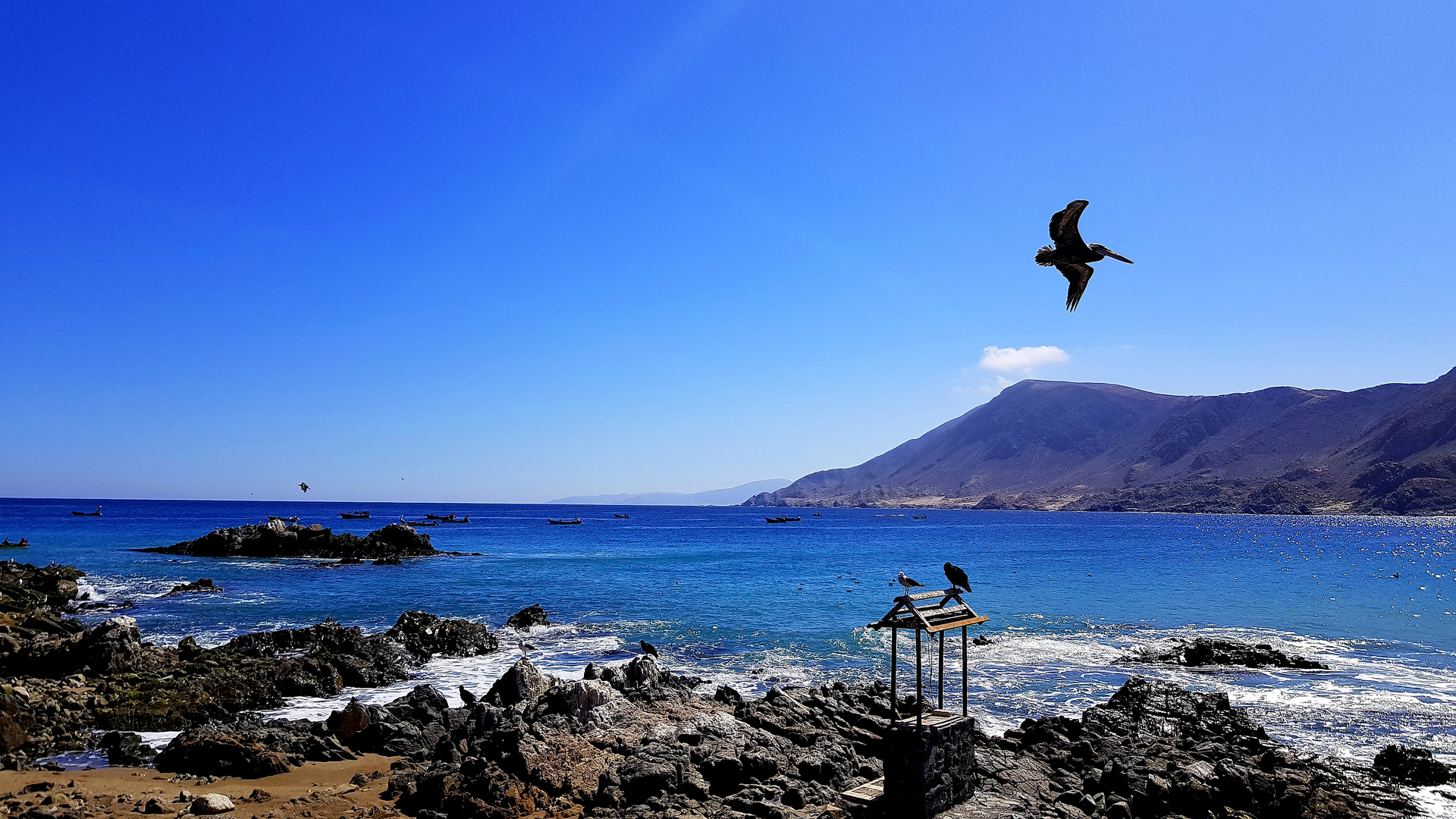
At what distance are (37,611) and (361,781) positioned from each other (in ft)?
73.7

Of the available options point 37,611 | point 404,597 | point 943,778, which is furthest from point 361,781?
point 404,597

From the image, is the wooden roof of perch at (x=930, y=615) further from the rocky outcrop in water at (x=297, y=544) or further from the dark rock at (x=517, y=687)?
the rocky outcrop in water at (x=297, y=544)

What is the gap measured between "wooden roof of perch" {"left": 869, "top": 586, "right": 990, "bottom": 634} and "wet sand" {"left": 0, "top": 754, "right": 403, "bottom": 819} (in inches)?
294

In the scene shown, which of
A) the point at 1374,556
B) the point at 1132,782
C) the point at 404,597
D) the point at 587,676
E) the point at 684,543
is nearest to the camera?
the point at 1132,782

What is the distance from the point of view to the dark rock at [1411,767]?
13852mm

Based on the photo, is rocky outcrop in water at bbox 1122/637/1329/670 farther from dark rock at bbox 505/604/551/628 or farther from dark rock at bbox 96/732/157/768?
dark rock at bbox 96/732/157/768

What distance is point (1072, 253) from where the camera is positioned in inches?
322

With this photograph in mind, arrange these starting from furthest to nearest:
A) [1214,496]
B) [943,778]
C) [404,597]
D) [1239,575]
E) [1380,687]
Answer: [1214,496]
[1239,575]
[404,597]
[1380,687]
[943,778]

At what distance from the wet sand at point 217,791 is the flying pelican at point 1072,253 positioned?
10972mm

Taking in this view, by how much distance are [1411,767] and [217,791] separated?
64.8ft

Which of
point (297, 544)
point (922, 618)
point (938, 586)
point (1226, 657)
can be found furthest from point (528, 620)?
point (297, 544)

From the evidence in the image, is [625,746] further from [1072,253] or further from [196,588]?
[196,588]

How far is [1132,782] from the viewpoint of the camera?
39.7ft

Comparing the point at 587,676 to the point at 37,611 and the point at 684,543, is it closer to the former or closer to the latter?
the point at 37,611
